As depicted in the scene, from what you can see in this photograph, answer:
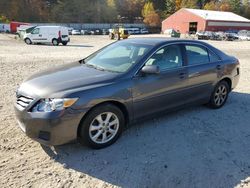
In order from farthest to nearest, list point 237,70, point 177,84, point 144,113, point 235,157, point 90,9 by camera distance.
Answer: point 90,9 < point 237,70 < point 177,84 < point 144,113 < point 235,157

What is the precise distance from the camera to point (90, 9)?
272 ft

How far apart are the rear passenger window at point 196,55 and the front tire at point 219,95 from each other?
695 millimetres

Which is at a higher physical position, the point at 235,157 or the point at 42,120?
the point at 42,120

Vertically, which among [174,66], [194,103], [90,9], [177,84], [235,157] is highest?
[90,9]

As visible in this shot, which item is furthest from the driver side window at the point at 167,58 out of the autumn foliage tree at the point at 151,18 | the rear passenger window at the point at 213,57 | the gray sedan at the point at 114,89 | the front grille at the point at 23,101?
the autumn foliage tree at the point at 151,18

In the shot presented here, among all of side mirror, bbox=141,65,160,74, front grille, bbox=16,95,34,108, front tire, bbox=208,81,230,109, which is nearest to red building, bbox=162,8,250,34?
front tire, bbox=208,81,230,109

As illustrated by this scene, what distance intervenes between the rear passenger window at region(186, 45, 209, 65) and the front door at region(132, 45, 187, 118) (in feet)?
0.82

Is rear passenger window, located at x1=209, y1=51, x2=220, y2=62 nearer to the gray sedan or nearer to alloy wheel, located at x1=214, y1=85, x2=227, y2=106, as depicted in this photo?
the gray sedan

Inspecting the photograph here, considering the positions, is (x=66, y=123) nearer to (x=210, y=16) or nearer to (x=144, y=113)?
(x=144, y=113)

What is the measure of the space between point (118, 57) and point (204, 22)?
56853mm

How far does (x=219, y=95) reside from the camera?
5.98m

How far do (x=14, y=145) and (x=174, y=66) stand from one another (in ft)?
9.54

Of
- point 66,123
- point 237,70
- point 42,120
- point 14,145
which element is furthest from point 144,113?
point 237,70

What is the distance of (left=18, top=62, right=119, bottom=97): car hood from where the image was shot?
12.5 ft
